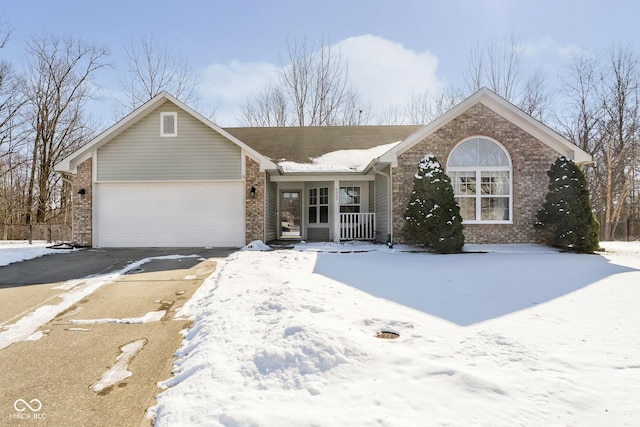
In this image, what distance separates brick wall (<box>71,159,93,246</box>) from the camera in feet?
37.6

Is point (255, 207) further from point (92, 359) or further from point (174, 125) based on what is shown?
point (92, 359)

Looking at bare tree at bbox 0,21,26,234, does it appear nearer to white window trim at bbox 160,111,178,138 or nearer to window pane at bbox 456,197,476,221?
white window trim at bbox 160,111,178,138

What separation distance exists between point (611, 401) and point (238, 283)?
481 centimetres

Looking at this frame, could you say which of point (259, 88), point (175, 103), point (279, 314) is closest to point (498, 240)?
point (279, 314)

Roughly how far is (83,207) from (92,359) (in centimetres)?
1000

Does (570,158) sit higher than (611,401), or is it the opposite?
(570,158)

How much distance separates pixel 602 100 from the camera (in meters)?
22.5

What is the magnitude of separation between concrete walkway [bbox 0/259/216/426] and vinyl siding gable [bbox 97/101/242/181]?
6.41 metres

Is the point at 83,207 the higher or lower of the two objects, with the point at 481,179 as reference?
lower

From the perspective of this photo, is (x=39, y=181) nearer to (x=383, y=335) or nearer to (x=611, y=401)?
(x=383, y=335)

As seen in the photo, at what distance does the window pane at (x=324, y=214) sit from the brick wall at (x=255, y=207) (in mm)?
3157

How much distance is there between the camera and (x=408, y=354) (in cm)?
307

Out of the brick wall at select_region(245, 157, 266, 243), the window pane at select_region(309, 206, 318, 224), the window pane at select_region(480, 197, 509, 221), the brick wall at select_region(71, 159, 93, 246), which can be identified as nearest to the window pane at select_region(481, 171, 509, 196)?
the window pane at select_region(480, 197, 509, 221)

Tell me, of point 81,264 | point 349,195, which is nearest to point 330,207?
point 349,195
